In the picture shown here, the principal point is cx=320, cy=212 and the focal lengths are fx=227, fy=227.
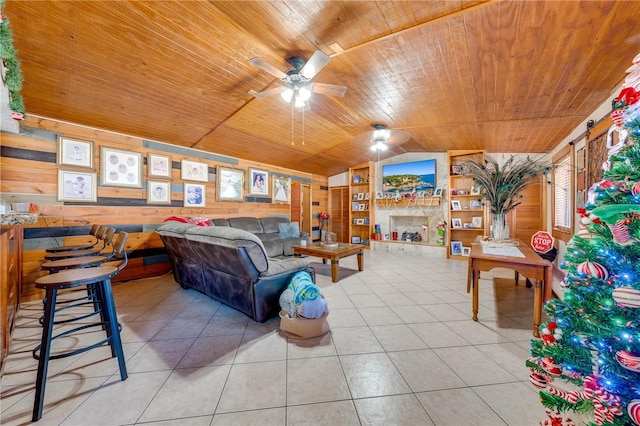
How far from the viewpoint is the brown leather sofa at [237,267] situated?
2021mm

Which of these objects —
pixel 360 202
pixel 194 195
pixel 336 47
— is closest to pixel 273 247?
pixel 194 195

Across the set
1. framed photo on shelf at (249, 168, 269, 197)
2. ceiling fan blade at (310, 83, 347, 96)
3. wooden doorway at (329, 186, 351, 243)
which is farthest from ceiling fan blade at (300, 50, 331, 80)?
wooden doorway at (329, 186, 351, 243)

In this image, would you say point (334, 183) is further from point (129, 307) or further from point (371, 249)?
point (129, 307)

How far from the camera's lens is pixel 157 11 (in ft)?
6.22

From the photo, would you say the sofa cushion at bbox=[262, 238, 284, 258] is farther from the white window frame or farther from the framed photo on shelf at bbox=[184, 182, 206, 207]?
the white window frame

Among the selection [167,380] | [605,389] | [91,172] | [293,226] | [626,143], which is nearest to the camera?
[605,389]

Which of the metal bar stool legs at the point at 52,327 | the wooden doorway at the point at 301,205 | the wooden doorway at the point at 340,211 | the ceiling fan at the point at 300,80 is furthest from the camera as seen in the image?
the wooden doorway at the point at 340,211

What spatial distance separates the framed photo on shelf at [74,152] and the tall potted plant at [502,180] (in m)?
5.18

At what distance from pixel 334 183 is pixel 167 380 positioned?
6.74 meters

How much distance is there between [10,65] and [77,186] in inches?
72.8

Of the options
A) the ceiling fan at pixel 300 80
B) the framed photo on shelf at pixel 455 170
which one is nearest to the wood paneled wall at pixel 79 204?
the ceiling fan at pixel 300 80

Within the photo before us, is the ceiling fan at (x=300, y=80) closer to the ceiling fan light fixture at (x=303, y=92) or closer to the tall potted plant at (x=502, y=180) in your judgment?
the ceiling fan light fixture at (x=303, y=92)

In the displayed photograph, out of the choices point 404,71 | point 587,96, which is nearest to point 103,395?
point 404,71

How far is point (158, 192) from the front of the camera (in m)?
3.98
